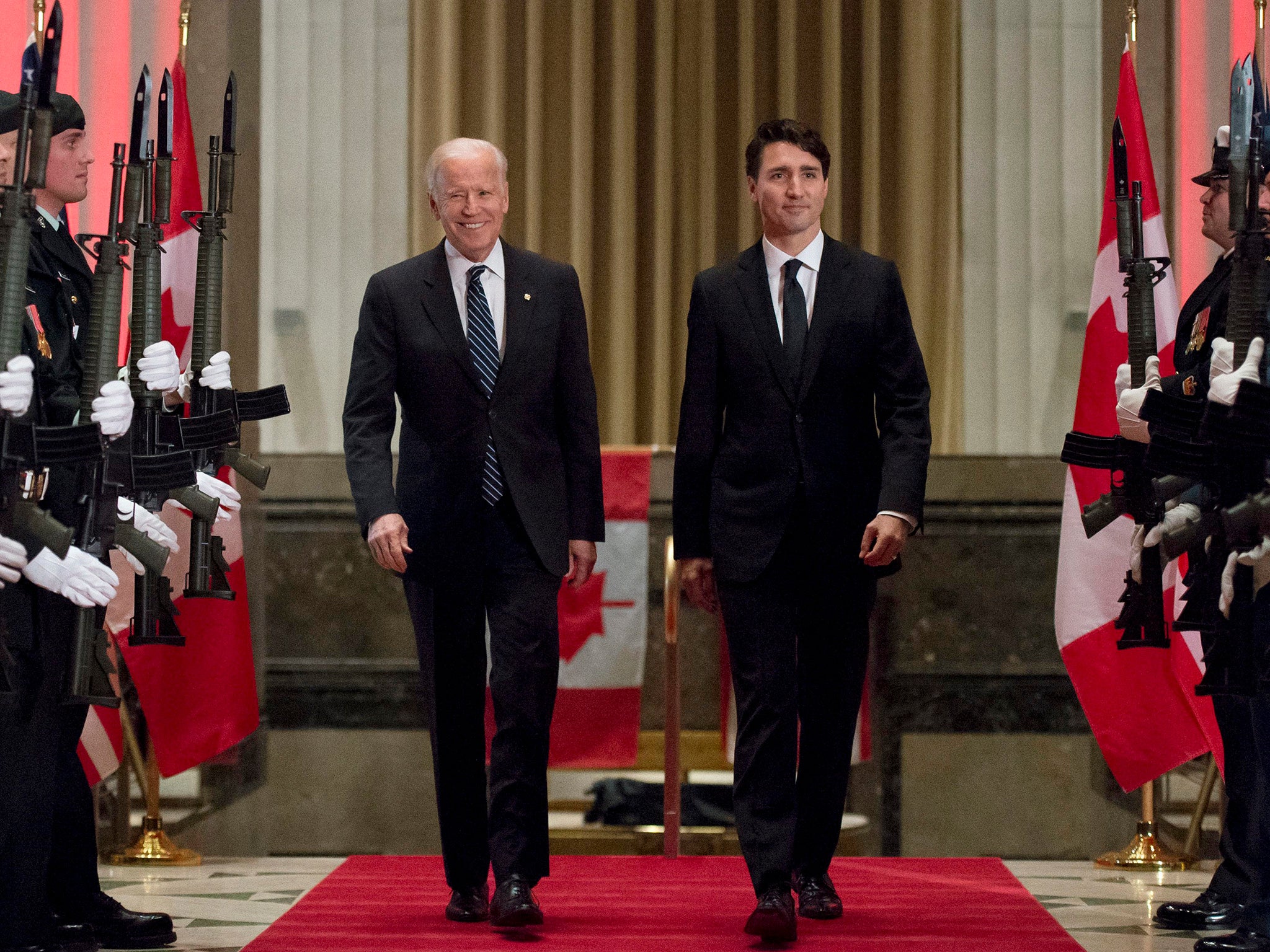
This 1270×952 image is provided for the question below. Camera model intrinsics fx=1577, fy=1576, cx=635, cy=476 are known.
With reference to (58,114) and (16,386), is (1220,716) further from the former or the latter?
(58,114)

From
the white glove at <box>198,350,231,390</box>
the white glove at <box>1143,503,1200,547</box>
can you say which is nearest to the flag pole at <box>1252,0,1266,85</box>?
the white glove at <box>1143,503,1200,547</box>

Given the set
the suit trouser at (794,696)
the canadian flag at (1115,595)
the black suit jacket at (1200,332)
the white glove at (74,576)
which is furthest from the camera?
the canadian flag at (1115,595)

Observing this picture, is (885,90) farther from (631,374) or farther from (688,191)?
(631,374)

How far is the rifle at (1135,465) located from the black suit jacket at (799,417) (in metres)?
0.50

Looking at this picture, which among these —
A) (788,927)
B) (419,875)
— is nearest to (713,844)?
(419,875)

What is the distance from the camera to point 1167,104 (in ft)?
18.2

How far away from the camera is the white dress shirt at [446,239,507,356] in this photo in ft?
11.2

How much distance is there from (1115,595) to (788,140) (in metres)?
2.00

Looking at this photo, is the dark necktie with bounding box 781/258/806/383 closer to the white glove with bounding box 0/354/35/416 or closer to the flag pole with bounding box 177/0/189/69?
the white glove with bounding box 0/354/35/416

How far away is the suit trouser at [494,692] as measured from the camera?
3234mm

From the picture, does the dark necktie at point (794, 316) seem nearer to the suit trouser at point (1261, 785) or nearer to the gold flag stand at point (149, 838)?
the suit trouser at point (1261, 785)

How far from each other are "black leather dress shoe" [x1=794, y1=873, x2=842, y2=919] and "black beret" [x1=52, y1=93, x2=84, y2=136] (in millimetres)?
2223

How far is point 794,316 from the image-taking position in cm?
335

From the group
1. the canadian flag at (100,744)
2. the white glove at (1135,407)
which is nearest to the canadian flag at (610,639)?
the canadian flag at (100,744)
